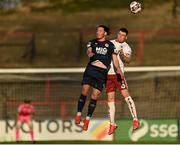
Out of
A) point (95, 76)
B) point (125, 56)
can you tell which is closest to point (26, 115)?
point (95, 76)

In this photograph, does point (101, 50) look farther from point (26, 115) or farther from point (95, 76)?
point (26, 115)

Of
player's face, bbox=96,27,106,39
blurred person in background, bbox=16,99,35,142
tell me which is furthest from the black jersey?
blurred person in background, bbox=16,99,35,142

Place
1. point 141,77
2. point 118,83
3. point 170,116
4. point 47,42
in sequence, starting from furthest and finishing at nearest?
point 47,42 → point 141,77 → point 170,116 → point 118,83

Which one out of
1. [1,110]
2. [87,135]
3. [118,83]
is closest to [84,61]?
[1,110]

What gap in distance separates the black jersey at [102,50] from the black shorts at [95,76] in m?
0.20

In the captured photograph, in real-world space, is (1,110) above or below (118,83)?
below

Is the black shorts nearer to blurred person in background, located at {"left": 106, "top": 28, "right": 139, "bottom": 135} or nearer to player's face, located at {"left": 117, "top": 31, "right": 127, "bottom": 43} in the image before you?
blurred person in background, located at {"left": 106, "top": 28, "right": 139, "bottom": 135}

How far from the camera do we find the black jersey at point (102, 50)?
13672 mm

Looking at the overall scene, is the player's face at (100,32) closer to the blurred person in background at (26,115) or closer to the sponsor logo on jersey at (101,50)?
the sponsor logo on jersey at (101,50)

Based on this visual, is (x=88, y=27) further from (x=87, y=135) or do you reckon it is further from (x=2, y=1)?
(x=87, y=135)

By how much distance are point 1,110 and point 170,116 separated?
26.6 ft

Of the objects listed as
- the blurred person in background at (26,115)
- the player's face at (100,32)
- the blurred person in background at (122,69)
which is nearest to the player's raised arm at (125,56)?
the blurred person in background at (122,69)

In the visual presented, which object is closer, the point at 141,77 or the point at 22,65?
the point at 141,77

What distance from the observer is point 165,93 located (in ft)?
112
